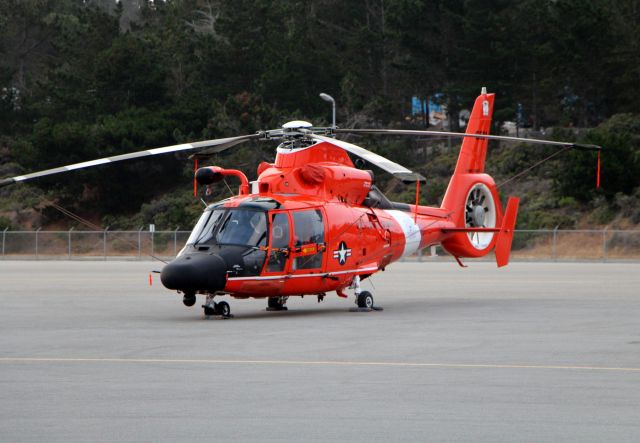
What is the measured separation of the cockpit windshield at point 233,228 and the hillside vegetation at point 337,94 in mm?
41472

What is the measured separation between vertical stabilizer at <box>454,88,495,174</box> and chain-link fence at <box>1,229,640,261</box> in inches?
958

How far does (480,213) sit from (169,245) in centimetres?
3279

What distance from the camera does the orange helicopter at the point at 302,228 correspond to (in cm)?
1969

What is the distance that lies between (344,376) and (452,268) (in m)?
33.3

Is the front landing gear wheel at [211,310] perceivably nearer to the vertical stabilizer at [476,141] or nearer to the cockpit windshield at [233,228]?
the cockpit windshield at [233,228]

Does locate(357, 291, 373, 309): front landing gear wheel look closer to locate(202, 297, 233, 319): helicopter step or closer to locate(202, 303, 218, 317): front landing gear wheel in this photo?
locate(202, 297, 233, 319): helicopter step

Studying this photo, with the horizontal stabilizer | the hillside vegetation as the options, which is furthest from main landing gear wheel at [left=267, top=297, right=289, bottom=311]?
the hillside vegetation

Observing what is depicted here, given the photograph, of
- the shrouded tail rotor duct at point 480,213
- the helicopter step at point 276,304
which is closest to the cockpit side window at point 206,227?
the helicopter step at point 276,304

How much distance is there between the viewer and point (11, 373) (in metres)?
12.6

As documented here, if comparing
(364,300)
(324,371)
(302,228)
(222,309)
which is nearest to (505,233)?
(364,300)

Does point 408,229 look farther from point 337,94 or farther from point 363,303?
point 337,94

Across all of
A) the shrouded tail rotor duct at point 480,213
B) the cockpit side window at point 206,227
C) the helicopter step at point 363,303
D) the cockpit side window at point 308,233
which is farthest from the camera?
the shrouded tail rotor duct at point 480,213

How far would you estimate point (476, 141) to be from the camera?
27688 mm

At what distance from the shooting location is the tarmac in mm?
9297
